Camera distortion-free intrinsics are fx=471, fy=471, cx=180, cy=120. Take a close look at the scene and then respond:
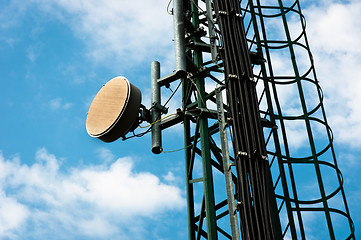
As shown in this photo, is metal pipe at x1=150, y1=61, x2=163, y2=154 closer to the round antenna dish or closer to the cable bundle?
the round antenna dish

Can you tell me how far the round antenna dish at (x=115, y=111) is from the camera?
11562mm

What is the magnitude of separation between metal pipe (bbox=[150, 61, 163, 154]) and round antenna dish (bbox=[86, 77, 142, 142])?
45 cm

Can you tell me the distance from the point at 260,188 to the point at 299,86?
13.4 feet

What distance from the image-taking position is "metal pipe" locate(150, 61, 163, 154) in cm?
1184

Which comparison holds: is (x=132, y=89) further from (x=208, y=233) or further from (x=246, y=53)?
(x=208, y=233)

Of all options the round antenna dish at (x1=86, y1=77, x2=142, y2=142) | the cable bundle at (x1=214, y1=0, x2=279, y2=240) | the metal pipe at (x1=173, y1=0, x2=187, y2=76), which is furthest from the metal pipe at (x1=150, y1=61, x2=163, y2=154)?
the cable bundle at (x1=214, y1=0, x2=279, y2=240)

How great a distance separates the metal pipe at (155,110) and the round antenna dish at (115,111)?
450 millimetres

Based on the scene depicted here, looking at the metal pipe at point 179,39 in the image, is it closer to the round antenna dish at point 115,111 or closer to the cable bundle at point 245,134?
the cable bundle at point 245,134

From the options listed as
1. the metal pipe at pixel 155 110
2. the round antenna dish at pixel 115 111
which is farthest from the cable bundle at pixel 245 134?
the round antenna dish at pixel 115 111

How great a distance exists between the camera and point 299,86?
1212 centimetres

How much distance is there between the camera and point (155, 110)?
12.1 metres

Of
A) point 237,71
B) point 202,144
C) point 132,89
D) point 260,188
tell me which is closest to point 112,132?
point 132,89

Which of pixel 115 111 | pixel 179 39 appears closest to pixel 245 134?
pixel 179 39

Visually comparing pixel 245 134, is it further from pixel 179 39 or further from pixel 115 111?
pixel 115 111
